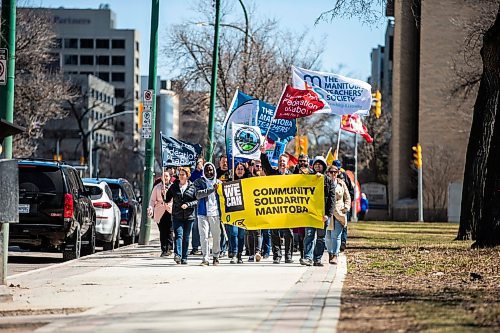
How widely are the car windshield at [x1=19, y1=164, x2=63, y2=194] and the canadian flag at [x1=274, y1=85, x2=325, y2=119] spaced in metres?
5.45

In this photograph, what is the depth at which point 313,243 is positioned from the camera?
20.8 metres

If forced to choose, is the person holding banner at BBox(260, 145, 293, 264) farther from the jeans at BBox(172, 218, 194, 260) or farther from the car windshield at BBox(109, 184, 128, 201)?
the car windshield at BBox(109, 184, 128, 201)

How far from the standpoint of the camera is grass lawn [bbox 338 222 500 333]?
1148 centimetres

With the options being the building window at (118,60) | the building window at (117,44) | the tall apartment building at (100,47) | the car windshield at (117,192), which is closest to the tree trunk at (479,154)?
the car windshield at (117,192)

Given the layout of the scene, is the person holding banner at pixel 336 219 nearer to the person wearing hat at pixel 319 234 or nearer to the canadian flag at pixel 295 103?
the person wearing hat at pixel 319 234

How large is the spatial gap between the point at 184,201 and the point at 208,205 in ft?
1.37

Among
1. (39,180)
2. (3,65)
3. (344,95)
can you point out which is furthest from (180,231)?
(344,95)

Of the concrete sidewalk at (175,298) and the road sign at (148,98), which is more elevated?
the road sign at (148,98)

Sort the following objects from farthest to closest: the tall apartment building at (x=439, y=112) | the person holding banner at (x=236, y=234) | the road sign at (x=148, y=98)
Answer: the tall apartment building at (x=439, y=112)
the road sign at (x=148, y=98)
the person holding banner at (x=236, y=234)

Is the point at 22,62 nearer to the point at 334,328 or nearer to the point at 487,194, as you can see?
the point at 487,194

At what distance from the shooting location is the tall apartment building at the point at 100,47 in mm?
167000

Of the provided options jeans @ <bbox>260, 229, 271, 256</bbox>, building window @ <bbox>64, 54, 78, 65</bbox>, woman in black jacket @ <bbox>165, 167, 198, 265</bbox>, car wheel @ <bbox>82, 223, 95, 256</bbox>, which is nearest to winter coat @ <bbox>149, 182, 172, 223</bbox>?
car wheel @ <bbox>82, 223, 95, 256</bbox>

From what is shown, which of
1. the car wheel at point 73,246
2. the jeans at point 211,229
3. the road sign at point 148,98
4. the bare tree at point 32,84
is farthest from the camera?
the bare tree at point 32,84

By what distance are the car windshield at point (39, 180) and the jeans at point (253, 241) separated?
11.8ft
